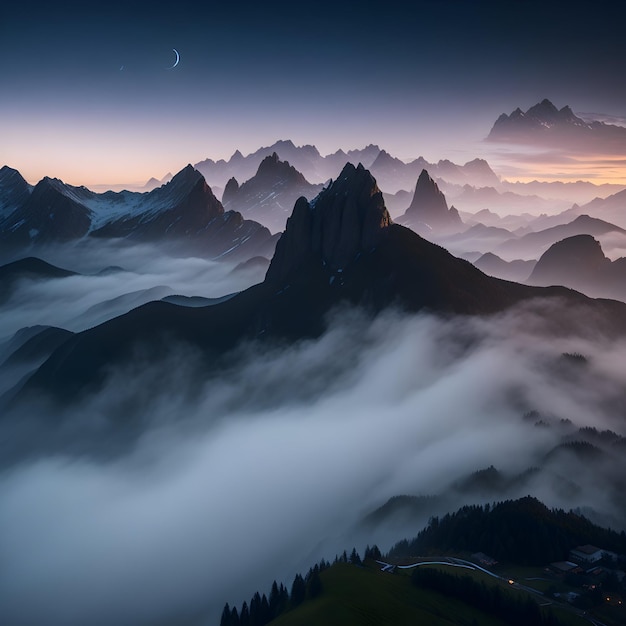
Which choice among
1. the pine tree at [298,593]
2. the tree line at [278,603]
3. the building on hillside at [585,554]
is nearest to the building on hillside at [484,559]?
the building on hillside at [585,554]

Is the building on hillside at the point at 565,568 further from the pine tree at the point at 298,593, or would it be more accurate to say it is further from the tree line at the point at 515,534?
the pine tree at the point at 298,593

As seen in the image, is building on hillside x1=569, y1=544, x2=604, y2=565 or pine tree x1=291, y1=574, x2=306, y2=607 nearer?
pine tree x1=291, y1=574, x2=306, y2=607

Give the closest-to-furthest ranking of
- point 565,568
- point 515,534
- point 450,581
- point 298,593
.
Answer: point 450,581
point 298,593
point 565,568
point 515,534

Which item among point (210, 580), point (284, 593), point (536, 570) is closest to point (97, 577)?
point (210, 580)

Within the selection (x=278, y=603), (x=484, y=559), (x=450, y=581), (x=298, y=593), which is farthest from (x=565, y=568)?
(x=278, y=603)

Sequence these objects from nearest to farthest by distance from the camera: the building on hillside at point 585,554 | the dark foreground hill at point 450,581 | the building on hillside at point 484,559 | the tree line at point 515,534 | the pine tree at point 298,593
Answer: the dark foreground hill at point 450,581 < the pine tree at point 298,593 < the building on hillside at point 585,554 < the building on hillside at point 484,559 < the tree line at point 515,534

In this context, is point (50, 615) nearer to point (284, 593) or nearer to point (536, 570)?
point (284, 593)

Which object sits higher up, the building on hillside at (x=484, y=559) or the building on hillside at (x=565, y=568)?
the building on hillside at (x=484, y=559)

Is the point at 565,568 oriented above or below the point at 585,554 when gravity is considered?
below

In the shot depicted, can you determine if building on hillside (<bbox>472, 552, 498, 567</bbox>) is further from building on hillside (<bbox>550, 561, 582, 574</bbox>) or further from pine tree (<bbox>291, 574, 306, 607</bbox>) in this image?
pine tree (<bbox>291, 574, 306, 607</bbox>)

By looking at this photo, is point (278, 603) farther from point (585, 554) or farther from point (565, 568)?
point (585, 554)

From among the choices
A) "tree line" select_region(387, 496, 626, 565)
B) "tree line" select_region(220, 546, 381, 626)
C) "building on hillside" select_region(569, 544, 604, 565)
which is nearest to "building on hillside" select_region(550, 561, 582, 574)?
"building on hillside" select_region(569, 544, 604, 565)
